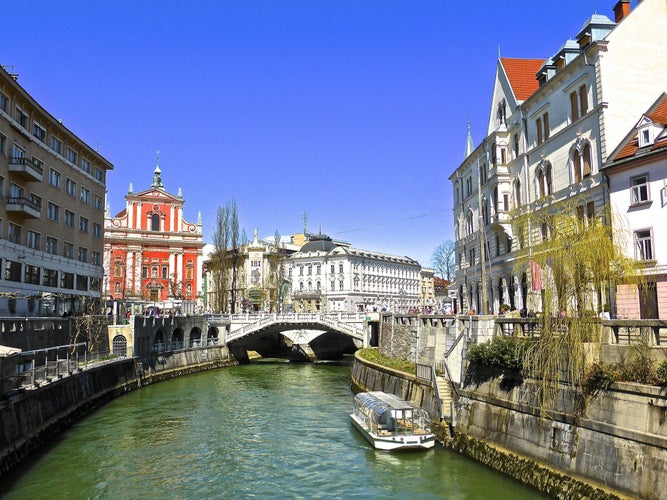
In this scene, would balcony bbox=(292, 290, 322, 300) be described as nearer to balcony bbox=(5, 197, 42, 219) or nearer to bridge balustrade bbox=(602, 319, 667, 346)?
balcony bbox=(5, 197, 42, 219)

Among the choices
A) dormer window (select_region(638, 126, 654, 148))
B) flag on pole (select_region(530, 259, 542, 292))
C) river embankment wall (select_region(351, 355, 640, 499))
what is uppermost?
dormer window (select_region(638, 126, 654, 148))

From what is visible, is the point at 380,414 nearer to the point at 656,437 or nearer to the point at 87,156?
the point at 656,437

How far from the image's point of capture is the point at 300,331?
7569 centimetres

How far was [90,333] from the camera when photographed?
44.2 metres

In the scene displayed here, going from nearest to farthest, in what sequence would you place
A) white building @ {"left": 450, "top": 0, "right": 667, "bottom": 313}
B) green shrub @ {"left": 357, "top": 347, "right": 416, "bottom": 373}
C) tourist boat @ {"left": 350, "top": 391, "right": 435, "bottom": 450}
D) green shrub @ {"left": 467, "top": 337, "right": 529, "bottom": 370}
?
1. green shrub @ {"left": 467, "top": 337, "right": 529, "bottom": 370}
2. tourist boat @ {"left": 350, "top": 391, "right": 435, "bottom": 450}
3. white building @ {"left": 450, "top": 0, "right": 667, "bottom": 313}
4. green shrub @ {"left": 357, "top": 347, "right": 416, "bottom": 373}

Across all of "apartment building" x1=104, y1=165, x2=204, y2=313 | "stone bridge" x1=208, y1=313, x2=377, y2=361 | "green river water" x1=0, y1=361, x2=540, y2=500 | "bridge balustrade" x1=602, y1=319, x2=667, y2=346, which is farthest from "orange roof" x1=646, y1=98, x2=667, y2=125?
"apartment building" x1=104, y1=165, x2=204, y2=313

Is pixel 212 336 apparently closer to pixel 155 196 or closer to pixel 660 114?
pixel 155 196

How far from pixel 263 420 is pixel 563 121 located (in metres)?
26.8

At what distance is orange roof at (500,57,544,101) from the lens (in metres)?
46.1

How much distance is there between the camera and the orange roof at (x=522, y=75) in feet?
151

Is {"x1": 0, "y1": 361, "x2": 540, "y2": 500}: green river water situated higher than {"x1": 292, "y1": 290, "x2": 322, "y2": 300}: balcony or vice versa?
{"x1": 292, "y1": 290, "x2": 322, "y2": 300}: balcony

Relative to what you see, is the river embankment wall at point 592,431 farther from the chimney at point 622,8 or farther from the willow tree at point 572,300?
the chimney at point 622,8

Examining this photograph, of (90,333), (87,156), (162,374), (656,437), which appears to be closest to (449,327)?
(656,437)

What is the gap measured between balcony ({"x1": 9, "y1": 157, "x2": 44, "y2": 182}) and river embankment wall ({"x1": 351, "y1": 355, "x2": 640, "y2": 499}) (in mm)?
32541
